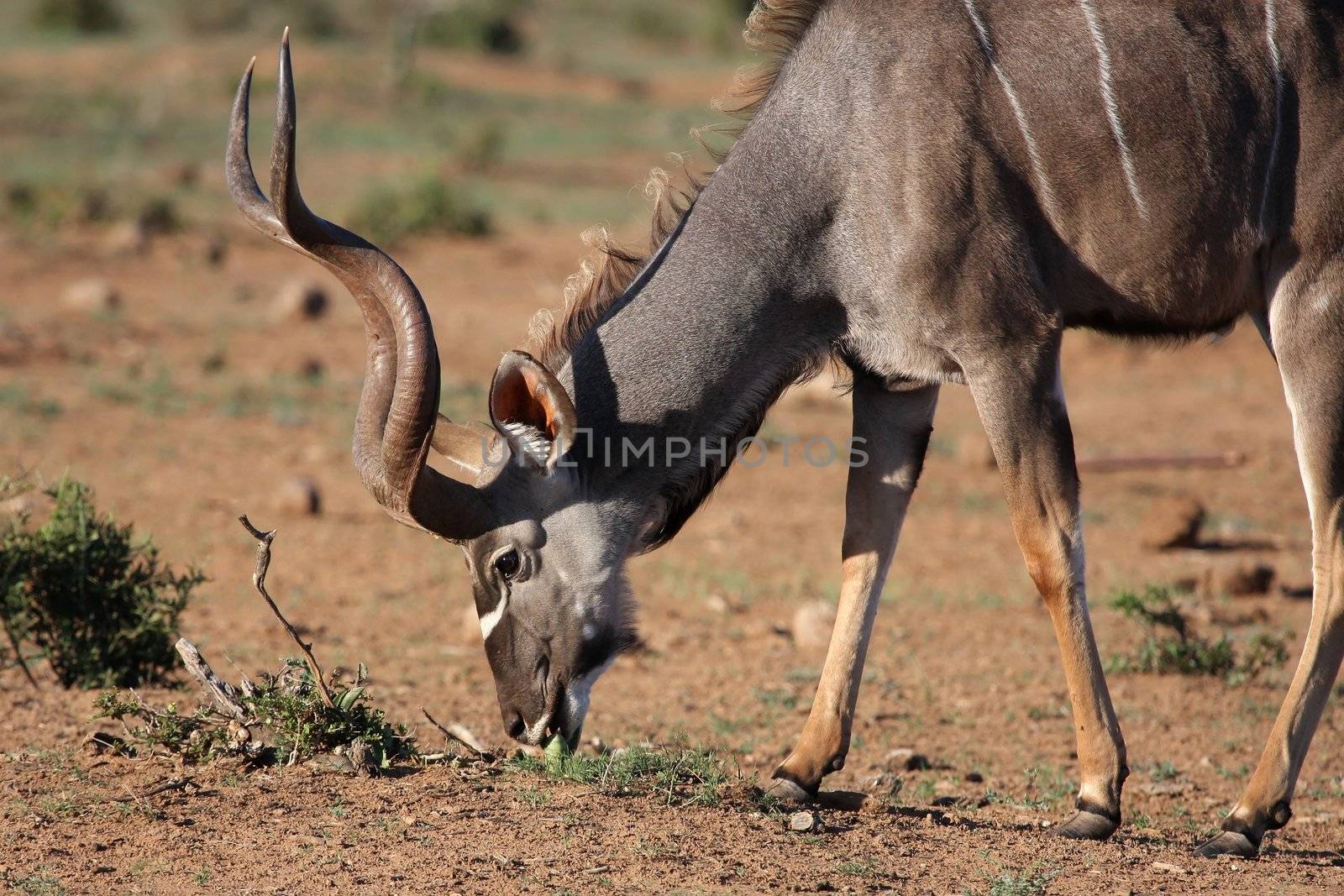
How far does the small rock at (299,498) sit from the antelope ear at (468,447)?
186 inches

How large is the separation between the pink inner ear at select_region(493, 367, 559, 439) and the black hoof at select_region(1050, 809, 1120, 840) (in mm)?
2019

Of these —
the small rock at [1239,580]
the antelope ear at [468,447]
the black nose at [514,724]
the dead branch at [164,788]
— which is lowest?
the small rock at [1239,580]

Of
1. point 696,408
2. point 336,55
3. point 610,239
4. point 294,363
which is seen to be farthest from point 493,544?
point 336,55

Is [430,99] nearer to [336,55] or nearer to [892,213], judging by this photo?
[336,55]

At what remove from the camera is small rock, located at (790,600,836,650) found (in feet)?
25.9

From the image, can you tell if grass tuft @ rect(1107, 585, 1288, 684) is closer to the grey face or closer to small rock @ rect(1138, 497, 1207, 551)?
small rock @ rect(1138, 497, 1207, 551)

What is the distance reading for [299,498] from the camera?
384 inches

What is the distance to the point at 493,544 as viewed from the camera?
5043 mm

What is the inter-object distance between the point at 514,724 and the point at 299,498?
16.3 ft

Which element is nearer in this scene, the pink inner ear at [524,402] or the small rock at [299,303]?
the pink inner ear at [524,402]

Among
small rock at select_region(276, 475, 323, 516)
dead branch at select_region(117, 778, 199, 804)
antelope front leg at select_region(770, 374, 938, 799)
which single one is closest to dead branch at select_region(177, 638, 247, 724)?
dead branch at select_region(117, 778, 199, 804)

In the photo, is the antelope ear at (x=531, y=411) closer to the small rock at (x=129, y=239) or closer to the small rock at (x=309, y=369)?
the small rock at (x=309, y=369)

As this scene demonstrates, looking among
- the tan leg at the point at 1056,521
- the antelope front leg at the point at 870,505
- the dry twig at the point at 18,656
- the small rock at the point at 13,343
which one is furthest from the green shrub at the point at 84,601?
the small rock at the point at 13,343

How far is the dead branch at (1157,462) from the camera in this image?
1112 centimetres
